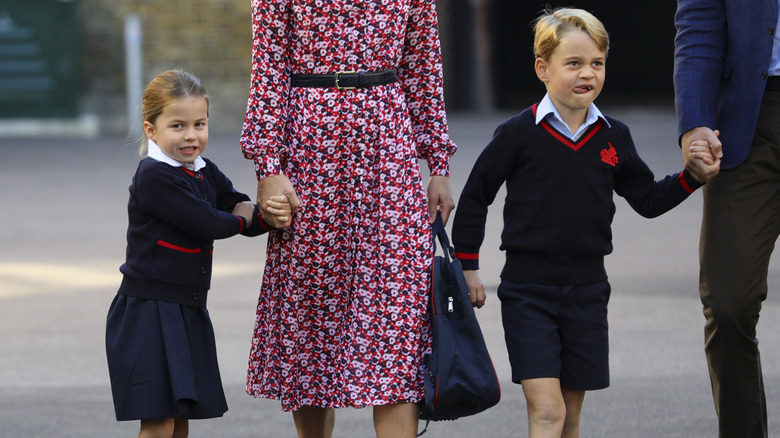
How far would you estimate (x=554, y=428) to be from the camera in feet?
11.8

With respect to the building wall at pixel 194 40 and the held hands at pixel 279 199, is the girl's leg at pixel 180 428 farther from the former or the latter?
the building wall at pixel 194 40

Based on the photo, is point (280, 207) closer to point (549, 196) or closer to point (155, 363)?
point (155, 363)

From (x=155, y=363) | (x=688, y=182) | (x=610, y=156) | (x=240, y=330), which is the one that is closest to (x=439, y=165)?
(x=610, y=156)

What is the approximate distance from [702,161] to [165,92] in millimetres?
1609

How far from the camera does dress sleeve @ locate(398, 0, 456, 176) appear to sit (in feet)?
12.4

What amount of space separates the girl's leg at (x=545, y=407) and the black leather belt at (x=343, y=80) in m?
1.00

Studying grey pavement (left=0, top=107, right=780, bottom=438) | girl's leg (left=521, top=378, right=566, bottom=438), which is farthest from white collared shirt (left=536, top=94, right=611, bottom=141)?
grey pavement (left=0, top=107, right=780, bottom=438)

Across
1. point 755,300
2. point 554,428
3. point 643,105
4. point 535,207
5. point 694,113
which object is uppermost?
point 694,113

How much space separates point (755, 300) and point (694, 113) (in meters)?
0.61

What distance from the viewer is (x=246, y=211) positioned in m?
3.79

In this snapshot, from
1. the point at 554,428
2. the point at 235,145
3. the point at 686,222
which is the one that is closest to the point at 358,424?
the point at 554,428

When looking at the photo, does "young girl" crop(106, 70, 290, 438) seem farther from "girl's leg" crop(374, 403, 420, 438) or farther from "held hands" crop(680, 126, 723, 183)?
"held hands" crop(680, 126, 723, 183)

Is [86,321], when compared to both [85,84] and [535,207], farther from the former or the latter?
[85,84]

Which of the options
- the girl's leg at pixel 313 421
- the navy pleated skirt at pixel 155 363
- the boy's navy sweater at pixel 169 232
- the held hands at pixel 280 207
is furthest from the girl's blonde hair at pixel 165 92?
the girl's leg at pixel 313 421
